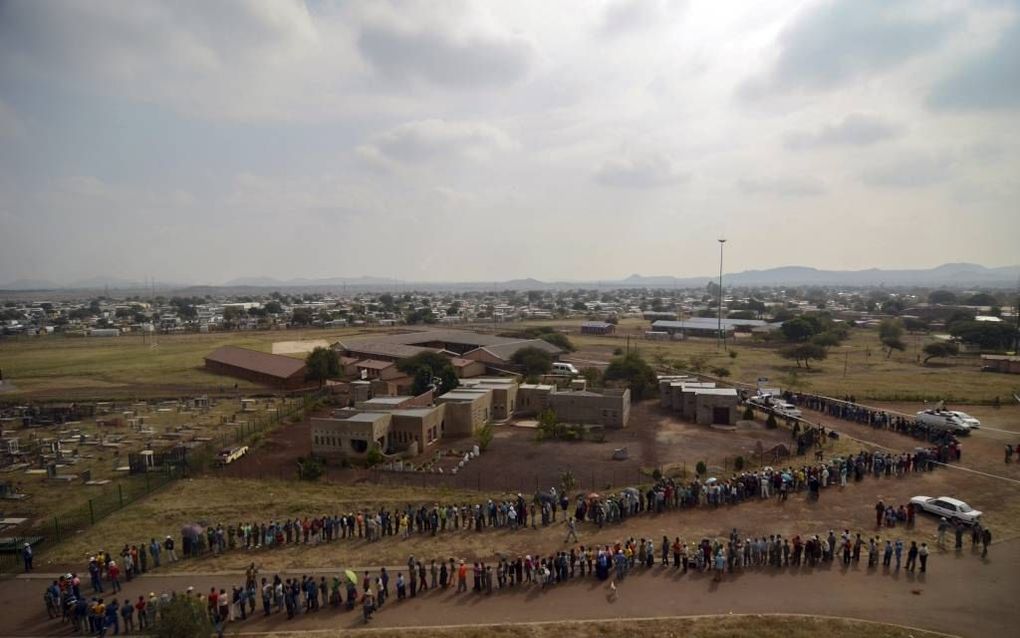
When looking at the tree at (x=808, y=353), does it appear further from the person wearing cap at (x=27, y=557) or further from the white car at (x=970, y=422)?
the person wearing cap at (x=27, y=557)

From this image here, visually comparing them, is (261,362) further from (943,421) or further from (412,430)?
(943,421)

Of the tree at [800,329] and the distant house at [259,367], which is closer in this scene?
the distant house at [259,367]

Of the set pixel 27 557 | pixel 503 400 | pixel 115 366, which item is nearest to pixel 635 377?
pixel 503 400

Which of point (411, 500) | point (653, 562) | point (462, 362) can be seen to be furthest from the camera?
point (462, 362)

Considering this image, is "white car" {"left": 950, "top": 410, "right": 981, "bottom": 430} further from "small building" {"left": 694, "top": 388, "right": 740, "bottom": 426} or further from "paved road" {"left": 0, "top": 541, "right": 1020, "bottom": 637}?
"paved road" {"left": 0, "top": 541, "right": 1020, "bottom": 637}

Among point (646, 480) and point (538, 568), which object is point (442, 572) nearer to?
point (538, 568)

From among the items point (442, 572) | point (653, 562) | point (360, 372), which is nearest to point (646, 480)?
point (653, 562)

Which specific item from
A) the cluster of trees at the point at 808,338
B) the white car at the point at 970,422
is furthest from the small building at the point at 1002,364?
the white car at the point at 970,422
